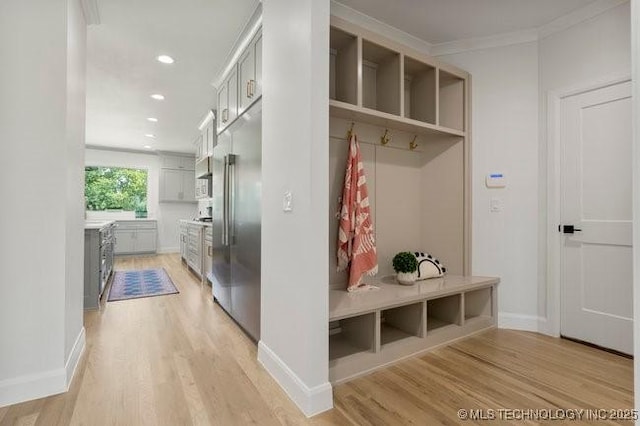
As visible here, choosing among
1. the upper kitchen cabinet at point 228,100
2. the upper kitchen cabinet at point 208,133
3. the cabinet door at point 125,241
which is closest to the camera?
the upper kitchen cabinet at point 228,100

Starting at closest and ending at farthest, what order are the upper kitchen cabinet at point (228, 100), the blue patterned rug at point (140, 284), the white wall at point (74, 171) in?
the white wall at point (74, 171), the upper kitchen cabinet at point (228, 100), the blue patterned rug at point (140, 284)

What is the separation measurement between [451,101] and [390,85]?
0.77 metres

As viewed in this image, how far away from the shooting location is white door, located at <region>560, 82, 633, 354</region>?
2.24 metres

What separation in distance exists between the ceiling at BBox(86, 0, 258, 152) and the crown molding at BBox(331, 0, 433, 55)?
0.69 m

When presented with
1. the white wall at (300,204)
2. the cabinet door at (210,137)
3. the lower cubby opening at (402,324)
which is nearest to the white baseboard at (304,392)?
the white wall at (300,204)

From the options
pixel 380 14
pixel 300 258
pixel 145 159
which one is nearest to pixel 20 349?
pixel 300 258

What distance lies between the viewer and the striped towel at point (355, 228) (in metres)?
2.31

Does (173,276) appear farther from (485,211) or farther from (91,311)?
(485,211)

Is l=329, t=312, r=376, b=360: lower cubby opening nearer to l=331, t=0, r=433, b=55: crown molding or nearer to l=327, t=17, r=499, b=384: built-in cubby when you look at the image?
l=327, t=17, r=499, b=384: built-in cubby

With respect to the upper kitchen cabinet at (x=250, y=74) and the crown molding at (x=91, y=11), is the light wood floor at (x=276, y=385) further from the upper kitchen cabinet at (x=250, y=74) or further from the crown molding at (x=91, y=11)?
the crown molding at (x=91, y=11)

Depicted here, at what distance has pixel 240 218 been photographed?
2695 millimetres

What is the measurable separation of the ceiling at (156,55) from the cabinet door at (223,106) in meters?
0.19

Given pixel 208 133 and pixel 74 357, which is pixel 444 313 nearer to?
pixel 74 357

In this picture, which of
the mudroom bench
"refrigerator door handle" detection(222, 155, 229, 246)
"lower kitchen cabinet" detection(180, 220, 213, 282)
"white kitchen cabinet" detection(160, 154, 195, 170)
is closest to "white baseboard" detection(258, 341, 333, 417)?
the mudroom bench
